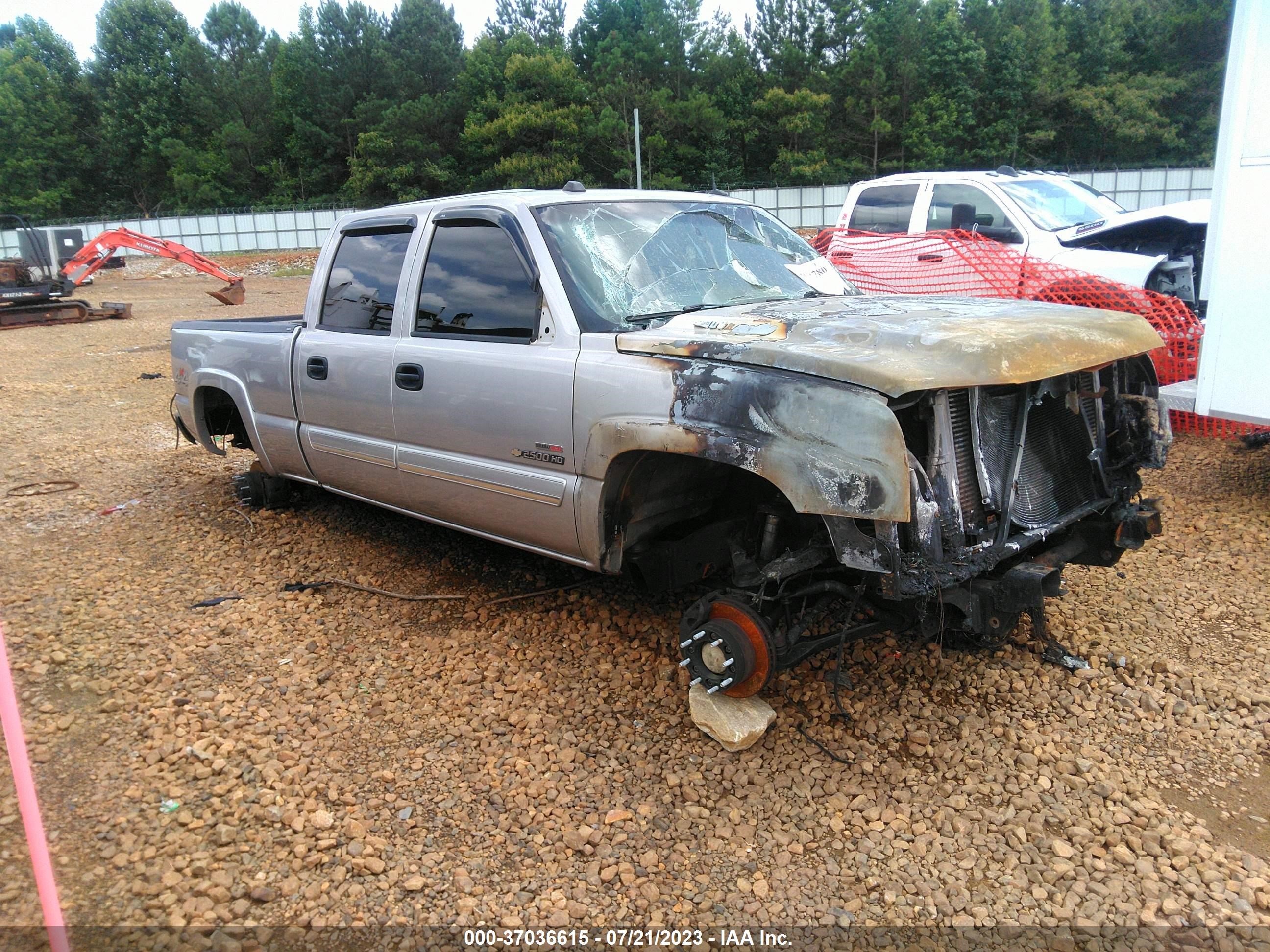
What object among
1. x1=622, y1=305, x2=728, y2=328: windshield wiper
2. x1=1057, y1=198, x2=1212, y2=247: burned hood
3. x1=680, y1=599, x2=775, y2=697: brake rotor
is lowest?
x1=680, y1=599, x2=775, y2=697: brake rotor

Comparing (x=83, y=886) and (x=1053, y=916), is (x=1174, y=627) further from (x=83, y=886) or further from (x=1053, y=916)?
(x=83, y=886)

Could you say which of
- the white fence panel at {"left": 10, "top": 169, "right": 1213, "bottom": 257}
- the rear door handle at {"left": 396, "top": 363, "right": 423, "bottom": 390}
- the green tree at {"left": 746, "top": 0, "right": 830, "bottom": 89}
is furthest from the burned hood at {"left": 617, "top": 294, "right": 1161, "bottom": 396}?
the green tree at {"left": 746, "top": 0, "right": 830, "bottom": 89}

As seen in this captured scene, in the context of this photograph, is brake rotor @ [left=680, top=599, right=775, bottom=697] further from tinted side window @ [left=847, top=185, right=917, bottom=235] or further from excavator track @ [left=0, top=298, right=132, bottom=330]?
excavator track @ [left=0, top=298, right=132, bottom=330]

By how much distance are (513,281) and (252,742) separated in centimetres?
215

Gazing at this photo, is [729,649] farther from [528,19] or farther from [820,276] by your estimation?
[528,19]

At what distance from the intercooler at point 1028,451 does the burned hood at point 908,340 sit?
0.59 ft

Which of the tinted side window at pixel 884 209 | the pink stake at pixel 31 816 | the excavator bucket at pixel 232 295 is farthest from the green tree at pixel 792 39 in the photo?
the pink stake at pixel 31 816

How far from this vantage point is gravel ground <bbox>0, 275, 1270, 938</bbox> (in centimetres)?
257

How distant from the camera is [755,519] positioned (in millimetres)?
3484

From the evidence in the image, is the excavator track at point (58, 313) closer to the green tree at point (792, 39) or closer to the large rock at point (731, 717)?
the large rock at point (731, 717)

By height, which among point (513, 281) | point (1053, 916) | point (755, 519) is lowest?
point (1053, 916)

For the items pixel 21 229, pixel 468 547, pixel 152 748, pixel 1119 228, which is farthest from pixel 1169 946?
pixel 21 229

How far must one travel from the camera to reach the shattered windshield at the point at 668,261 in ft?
12.0

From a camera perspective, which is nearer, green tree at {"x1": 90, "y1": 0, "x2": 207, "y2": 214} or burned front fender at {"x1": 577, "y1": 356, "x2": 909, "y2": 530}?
burned front fender at {"x1": 577, "y1": 356, "x2": 909, "y2": 530}
